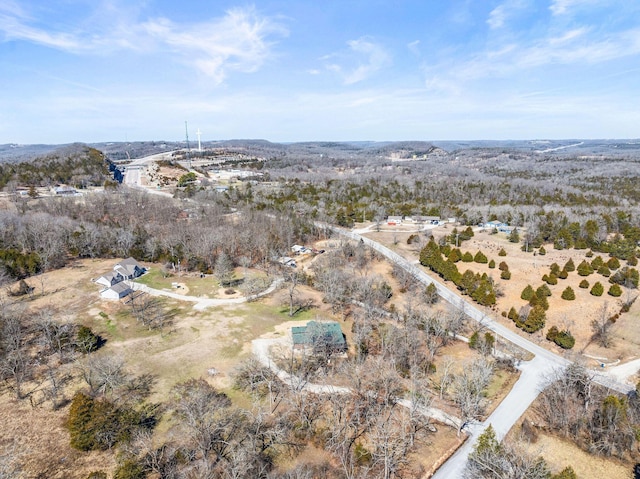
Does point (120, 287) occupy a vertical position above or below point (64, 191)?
below

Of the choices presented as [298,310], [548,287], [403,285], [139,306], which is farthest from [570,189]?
[139,306]

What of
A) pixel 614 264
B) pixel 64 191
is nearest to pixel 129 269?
pixel 64 191

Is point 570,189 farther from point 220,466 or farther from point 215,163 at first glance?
point 215,163

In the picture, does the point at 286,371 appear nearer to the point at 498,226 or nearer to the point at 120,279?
the point at 120,279

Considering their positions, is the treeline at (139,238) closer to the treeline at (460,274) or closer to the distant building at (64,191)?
the distant building at (64,191)

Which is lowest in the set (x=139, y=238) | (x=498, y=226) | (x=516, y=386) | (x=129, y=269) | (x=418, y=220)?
(x=516, y=386)

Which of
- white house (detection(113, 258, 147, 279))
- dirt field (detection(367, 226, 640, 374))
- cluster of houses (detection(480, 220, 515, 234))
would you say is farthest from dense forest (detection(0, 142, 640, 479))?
cluster of houses (detection(480, 220, 515, 234))
